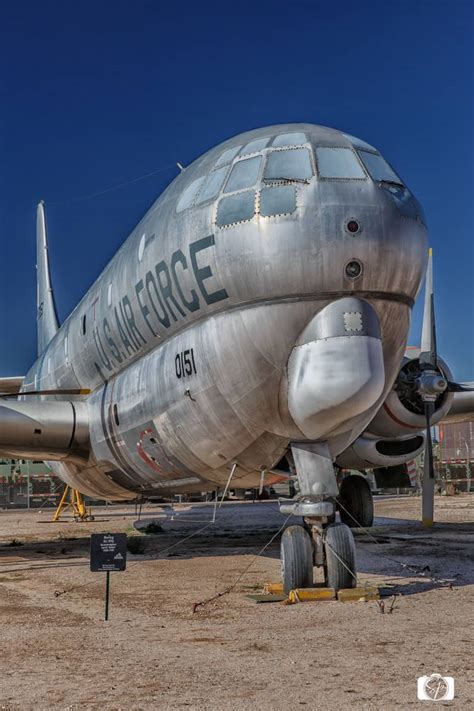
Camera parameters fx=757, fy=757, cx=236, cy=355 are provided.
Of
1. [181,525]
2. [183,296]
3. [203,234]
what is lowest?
[181,525]

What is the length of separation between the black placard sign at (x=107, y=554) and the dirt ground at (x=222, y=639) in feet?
1.69

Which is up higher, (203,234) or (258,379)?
(203,234)

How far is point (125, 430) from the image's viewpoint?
45.2 ft

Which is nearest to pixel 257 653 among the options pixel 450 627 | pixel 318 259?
pixel 450 627

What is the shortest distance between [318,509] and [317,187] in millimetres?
4070

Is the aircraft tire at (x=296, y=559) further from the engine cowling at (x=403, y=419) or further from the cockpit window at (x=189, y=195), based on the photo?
the engine cowling at (x=403, y=419)

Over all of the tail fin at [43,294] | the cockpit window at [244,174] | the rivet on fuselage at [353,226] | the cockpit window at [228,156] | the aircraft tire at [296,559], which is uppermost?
the tail fin at [43,294]

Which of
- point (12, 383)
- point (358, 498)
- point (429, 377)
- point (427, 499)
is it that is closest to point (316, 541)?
point (429, 377)

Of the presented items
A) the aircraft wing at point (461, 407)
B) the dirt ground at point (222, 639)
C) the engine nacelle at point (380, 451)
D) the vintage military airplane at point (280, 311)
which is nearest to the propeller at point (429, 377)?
the engine nacelle at point (380, 451)

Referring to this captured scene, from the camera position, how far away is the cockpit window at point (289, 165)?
9.66 metres

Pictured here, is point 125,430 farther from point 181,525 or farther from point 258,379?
point 181,525

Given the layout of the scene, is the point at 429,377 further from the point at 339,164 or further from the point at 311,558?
the point at 339,164

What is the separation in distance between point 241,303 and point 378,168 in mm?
2563

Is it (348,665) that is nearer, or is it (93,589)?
(348,665)
